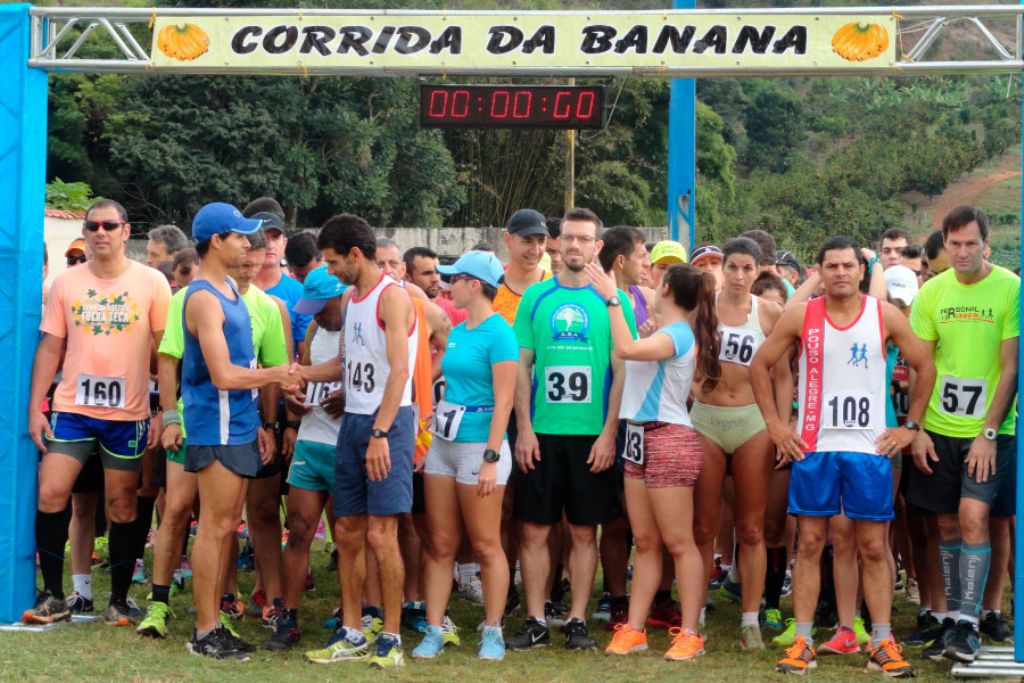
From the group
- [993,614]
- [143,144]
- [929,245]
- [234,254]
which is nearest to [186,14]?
[234,254]

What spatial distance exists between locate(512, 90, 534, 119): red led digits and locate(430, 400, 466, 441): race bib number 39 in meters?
5.68

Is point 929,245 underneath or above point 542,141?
underneath

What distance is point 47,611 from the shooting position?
7211 mm

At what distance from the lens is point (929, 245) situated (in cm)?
794

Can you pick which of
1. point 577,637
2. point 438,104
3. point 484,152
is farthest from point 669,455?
point 484,152

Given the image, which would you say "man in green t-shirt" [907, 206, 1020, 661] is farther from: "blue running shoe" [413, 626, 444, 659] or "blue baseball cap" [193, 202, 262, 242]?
"blue baseball cap" [193, 202, 262, 242]

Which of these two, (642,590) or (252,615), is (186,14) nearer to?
(252,615)

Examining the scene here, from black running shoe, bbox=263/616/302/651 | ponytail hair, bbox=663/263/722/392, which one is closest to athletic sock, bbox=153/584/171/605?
black running shoe, bbox=263/616/302/651

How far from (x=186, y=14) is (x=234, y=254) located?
149 cm

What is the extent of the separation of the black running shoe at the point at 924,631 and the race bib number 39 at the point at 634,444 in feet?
6.17

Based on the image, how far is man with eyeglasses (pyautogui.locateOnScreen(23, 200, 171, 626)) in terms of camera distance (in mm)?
7195

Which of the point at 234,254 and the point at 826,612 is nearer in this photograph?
the point at 234,254

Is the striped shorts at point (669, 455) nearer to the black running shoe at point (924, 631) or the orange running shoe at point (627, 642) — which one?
the orange running shoe at point (627, 642)

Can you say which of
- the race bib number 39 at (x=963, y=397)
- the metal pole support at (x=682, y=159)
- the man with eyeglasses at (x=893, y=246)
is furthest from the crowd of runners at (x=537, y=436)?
the metal pole support at (x=682, y=159)
